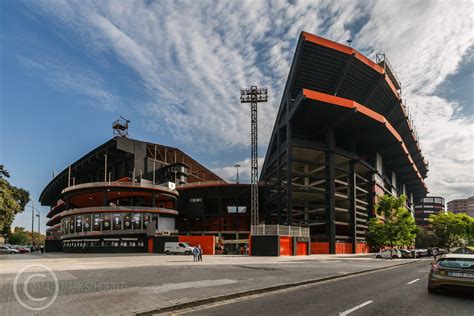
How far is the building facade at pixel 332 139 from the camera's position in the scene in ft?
180

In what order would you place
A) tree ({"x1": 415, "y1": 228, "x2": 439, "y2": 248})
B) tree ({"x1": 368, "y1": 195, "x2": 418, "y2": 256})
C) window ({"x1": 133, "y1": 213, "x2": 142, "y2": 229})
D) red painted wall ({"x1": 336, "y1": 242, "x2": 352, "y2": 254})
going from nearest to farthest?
tree ({"x1": 368, "y1": 195, "x2": 418, "y2": 256}), window ({"x1": 133, "y1": 213, "x2": 142, "y2": 229}), red painted wall ({"x1": 336, "y1": 242, "x2": 352, "y2": 254}), tree ({"x1": 415, "y1": 228, "x2": 439, "y2": 248})

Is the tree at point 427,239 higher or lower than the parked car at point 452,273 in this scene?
lower

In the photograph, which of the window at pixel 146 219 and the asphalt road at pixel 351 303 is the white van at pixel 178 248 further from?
the asphalt road at pixel 351 303

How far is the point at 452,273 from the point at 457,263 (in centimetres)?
36

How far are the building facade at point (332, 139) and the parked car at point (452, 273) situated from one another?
42.0m

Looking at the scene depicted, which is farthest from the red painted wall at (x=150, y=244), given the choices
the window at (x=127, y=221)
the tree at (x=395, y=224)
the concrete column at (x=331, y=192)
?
the tree at (x=395, y=224)

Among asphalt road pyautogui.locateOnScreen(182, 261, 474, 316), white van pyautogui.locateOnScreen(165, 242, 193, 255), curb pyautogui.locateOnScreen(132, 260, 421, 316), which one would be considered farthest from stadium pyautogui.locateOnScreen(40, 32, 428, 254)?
asphalt road pyautogui.locateOnScreen(182, 261, 474, 316)

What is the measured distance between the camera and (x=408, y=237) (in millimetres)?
49031

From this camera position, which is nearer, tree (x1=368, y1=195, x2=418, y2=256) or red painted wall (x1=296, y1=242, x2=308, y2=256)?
red painted wall (x1=296, y1=242, x2=308, y2=256)

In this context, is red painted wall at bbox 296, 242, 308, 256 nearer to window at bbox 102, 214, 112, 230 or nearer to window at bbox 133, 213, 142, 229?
window at bbox 133, 213, 142, 229

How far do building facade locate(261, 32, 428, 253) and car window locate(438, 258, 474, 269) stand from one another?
42.0 m

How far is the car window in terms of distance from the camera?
33.4ft

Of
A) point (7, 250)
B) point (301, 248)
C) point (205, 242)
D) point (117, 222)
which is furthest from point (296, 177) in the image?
point (7, 250)

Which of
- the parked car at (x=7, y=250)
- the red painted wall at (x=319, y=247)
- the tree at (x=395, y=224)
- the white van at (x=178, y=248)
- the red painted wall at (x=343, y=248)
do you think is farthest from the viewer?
the parked car at (x=7, y=250)
